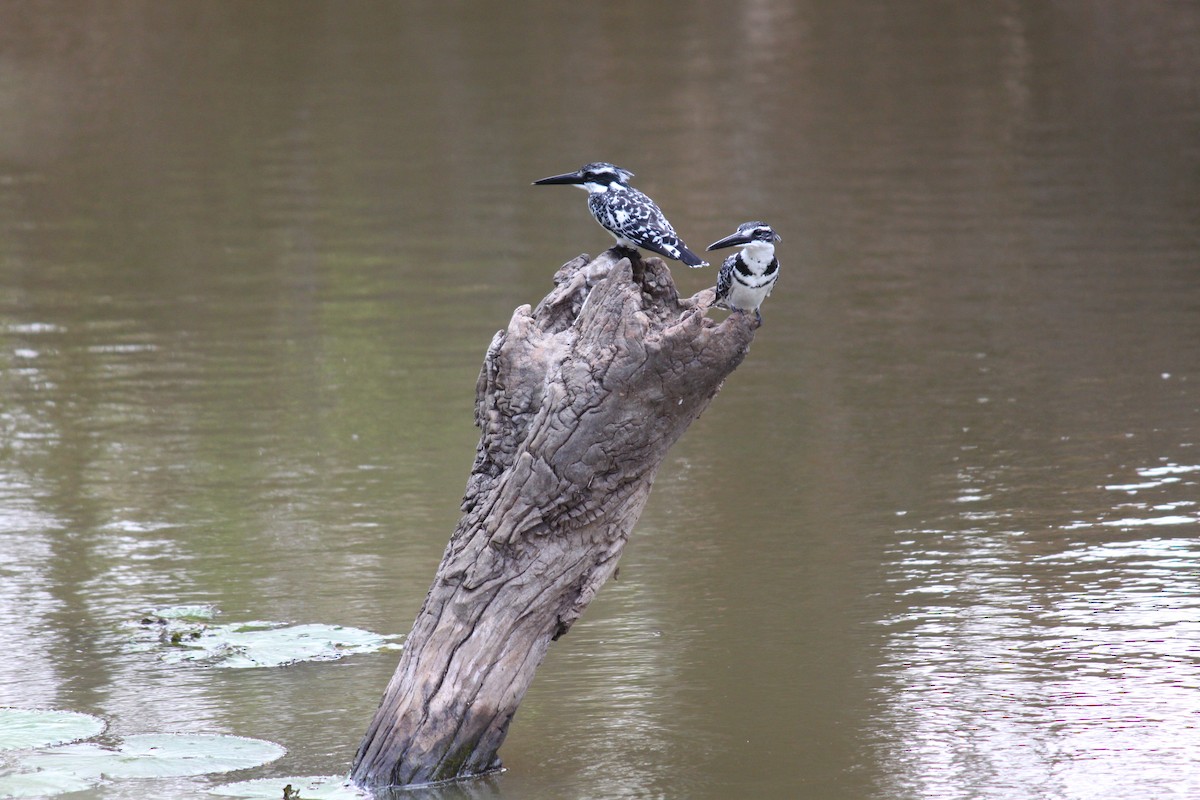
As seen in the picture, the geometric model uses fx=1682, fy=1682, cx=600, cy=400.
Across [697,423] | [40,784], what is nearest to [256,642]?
[40,784]

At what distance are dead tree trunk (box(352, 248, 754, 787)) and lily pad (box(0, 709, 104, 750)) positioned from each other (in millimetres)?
1108

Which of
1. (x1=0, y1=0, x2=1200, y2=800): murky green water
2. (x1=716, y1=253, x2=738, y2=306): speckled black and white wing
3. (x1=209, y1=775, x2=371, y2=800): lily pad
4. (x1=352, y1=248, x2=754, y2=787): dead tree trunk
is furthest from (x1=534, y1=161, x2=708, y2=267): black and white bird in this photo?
(x1=209, y1=775, x2=371, y2=800): lily pad

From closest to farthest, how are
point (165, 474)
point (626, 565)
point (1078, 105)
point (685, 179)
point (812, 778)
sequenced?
point (812, 778) < point (626, 565) < point (165, 474) < point (685, 179) < point (1078, 105)

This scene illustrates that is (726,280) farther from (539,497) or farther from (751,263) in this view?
(539,497)

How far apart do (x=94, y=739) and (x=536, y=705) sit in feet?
5.14

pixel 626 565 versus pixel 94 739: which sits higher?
pixel 94 739

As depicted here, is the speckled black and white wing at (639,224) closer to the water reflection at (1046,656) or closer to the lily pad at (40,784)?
the water reflection at (1046,656)

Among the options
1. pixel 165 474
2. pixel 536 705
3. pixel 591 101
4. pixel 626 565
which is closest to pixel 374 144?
pixel 591 101

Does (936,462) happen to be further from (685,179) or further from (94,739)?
(685,179)

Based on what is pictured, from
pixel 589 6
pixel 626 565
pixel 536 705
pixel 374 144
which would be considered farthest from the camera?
pixel 589 6

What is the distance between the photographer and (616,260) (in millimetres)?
5754

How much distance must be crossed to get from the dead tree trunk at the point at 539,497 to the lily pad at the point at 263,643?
4.34ft

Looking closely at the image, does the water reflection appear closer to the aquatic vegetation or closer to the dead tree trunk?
the dead tree trunk

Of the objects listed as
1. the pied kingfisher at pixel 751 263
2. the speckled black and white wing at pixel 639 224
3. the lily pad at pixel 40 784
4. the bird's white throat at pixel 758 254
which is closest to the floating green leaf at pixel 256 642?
the lily pad at pixel 40 784
